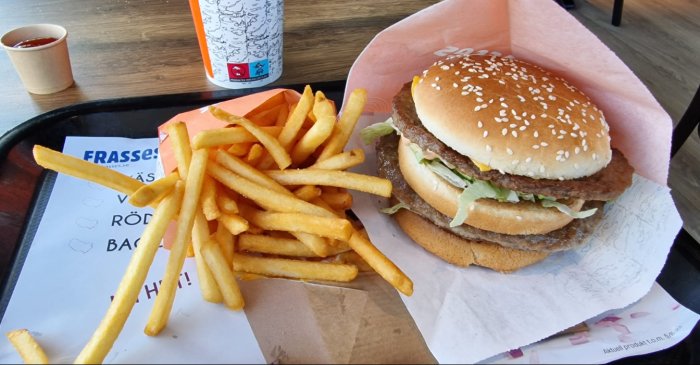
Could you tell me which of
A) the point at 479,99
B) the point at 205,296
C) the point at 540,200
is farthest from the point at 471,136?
the point at 205,296

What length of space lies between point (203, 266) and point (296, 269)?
26cm

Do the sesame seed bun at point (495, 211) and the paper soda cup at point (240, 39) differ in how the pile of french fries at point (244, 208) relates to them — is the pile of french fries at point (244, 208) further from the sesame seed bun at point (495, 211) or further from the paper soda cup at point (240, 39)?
the paper soda cup at point (240, 39)

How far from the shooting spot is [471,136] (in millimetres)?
1514

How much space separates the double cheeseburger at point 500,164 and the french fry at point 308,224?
40cm

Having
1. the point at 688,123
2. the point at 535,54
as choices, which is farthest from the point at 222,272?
the point at 688,123

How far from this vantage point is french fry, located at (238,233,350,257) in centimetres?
150

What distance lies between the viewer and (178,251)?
133cm

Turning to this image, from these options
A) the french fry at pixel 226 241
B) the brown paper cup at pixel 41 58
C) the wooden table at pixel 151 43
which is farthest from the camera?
the wooden table at pixel 151 43

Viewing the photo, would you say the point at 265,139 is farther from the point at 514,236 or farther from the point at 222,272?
the point at 514,236

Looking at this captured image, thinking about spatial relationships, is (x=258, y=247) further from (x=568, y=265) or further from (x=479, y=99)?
(x=568, y=265)

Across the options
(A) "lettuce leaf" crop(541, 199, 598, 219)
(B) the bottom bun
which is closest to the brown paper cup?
(B) the bottom bun

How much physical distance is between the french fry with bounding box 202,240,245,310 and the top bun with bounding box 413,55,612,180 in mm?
730

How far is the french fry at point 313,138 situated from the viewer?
1.54 meters

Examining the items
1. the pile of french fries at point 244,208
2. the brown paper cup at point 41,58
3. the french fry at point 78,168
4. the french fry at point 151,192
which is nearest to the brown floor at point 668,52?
the pile of french fries at point 244,208
